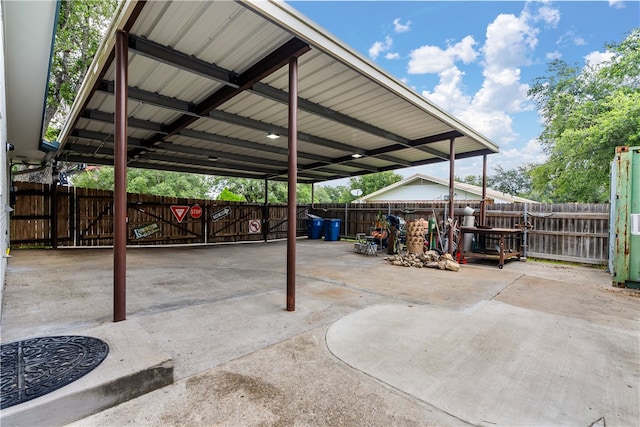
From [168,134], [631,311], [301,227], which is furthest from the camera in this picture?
[301,227]

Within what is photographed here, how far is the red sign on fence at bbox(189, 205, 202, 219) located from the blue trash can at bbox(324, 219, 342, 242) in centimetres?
513

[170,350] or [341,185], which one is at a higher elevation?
[341,185]

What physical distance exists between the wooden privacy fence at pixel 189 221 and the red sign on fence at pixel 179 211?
0.11 ft

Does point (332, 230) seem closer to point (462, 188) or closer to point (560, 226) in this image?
point (560, 226)

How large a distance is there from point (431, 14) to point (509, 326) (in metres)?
10.1

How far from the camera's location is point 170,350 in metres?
2.35

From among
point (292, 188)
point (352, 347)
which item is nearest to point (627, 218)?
point (352, 347)

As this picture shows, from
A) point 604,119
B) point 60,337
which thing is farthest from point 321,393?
point 604,119

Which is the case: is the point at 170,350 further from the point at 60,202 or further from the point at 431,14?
the point at 431,14

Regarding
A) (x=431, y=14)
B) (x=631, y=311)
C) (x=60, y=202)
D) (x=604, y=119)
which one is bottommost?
(x=631, y=311)

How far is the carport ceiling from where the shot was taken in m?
3.03

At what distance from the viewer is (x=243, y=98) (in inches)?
195

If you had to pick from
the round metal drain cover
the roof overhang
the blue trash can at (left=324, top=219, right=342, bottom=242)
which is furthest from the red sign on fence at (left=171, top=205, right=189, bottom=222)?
the round metal drain cover

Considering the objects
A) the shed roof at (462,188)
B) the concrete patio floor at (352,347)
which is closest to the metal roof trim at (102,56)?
the concrete patio floor at (352,347)
